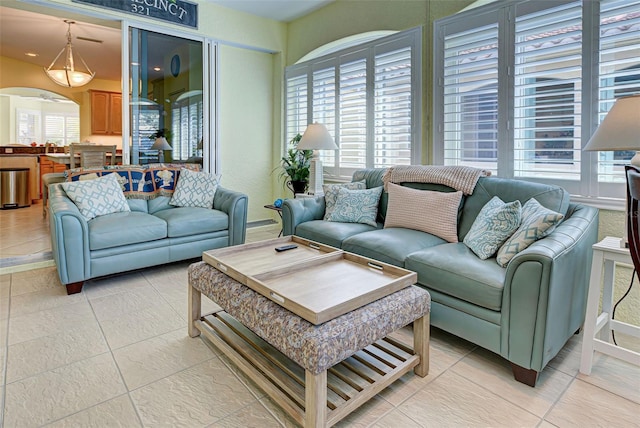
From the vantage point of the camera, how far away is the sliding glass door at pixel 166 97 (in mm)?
4285

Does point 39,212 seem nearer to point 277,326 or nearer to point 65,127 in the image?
point 65,127

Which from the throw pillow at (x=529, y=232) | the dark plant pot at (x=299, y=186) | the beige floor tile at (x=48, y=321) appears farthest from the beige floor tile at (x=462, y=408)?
the dark plant pot at (x=299, y=186)

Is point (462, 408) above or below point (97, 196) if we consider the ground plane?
below

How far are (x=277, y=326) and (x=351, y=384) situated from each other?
0.46 meters

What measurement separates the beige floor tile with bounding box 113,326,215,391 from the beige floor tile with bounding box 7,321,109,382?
20cm

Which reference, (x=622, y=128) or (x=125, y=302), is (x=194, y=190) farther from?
(x=622, y=128)

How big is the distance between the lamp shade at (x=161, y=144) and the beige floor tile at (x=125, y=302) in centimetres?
208

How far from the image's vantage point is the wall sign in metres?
3.94

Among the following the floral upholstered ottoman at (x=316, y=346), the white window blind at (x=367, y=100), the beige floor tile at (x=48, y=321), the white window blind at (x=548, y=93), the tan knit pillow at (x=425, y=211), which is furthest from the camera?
the white window blind at (x=367, y=100)

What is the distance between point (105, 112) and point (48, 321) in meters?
7.31

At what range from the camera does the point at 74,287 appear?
2.95m

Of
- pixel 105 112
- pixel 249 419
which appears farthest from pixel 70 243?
pixel 105 112

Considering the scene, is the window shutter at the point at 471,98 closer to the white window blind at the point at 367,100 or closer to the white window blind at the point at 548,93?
the white window blind at the point at 548,93

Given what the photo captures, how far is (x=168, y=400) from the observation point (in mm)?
1691
